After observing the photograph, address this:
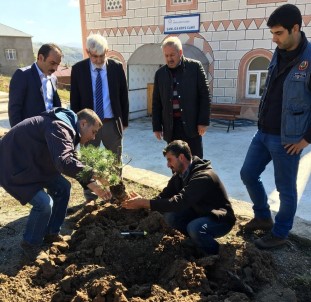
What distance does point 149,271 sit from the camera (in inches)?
115

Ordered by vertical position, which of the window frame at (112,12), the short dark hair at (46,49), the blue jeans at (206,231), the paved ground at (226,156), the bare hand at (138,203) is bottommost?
the paved ground at (226,156)

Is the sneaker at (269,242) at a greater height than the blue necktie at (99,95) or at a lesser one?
lesser

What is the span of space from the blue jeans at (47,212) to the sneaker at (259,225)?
6.25 ft

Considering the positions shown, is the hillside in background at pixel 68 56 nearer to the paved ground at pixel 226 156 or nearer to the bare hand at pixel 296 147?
the paved ground at pixel 226 156

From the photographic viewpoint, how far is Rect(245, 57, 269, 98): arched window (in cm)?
1003

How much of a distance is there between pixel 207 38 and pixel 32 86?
25.6 ft

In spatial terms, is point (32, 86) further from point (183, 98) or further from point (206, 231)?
point (206, 231)

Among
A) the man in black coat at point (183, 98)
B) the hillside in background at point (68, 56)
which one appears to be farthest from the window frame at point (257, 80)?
the hillside in background at point (68, 56)

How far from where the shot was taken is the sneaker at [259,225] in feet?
11.7

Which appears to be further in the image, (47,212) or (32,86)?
(32,86)

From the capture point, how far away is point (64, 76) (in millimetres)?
27703

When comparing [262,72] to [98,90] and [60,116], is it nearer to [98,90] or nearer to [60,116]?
[98,90]

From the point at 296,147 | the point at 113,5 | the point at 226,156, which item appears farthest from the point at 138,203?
the point at 113,5

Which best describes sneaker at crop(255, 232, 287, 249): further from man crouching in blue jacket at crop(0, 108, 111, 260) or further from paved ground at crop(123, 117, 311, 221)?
man crouching in blue jacket at crop(0, 108, 111, 260)
